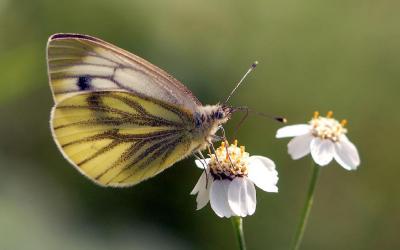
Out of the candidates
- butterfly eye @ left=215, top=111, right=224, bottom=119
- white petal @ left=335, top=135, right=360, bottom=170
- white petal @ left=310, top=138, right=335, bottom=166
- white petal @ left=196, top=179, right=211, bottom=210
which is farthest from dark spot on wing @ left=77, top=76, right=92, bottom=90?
white petal @ left=335, top=135, right=360, bottom=170

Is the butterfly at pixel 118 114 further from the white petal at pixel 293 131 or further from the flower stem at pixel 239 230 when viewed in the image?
the flower stem at pixel 239 230

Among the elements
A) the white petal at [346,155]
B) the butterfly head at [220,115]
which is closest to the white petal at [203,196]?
the butterfly head at [220,115]

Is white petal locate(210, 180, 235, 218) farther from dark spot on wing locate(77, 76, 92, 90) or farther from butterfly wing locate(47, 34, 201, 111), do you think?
dark spot on wing locate(77, 76, 92, 90)

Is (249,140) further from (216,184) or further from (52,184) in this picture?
(216,184)

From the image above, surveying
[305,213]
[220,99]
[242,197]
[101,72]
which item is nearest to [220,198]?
[242,197]

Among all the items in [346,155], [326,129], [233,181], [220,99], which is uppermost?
[220,99]

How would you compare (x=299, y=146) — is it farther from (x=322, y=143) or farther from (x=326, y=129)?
(x=326, y=129)
